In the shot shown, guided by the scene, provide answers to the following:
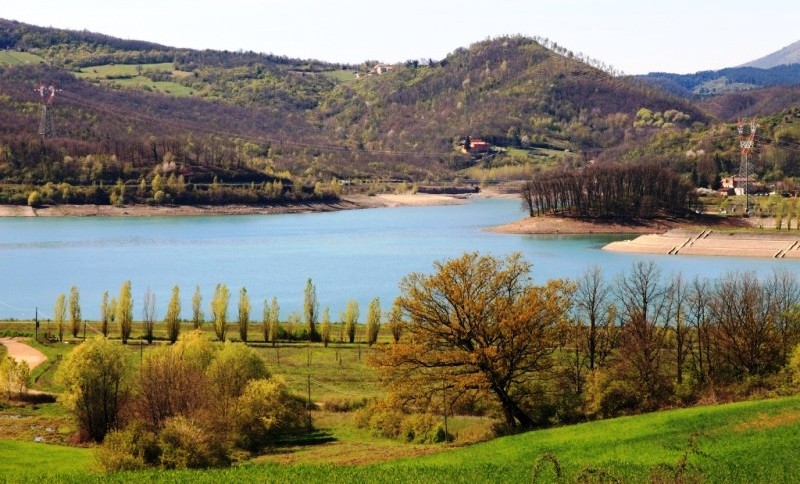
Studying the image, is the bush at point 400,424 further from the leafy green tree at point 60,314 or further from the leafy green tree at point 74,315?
the leafy green tree at point 74,315

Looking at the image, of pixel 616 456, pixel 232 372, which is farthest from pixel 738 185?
pixel 616 456

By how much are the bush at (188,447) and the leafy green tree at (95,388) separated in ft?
15.2

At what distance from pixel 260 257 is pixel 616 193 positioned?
4190 centimetres

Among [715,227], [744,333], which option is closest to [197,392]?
[744,333]

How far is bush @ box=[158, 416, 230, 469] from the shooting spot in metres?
22.0

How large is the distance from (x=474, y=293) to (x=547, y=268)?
4302 centimetres

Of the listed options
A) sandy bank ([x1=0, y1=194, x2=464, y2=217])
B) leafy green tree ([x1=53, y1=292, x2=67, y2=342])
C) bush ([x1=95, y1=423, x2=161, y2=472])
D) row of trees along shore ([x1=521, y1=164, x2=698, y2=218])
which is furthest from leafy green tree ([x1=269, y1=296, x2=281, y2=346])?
sandy bank ([x1=0, y1=194, x2=464, y2=217])

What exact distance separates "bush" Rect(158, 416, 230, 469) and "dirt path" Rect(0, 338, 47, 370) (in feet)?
53.8

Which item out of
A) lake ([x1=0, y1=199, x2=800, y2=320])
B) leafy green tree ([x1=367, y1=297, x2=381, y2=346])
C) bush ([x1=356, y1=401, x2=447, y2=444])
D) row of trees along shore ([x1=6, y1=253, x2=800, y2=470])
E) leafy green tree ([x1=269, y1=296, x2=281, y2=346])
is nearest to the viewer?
row of trees along shore ([x1=6, y1=253, x2=800, y2=470])

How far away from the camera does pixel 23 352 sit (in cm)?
4009

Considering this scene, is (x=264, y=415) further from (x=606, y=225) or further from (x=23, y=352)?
(x=606, y=225)

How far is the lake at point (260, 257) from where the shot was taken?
60.2 meters

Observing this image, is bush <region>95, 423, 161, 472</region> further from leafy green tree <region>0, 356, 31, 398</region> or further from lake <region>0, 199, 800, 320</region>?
lake <region>0, 199, 800, 320</region>

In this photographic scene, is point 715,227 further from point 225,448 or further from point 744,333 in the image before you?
point 225,448
